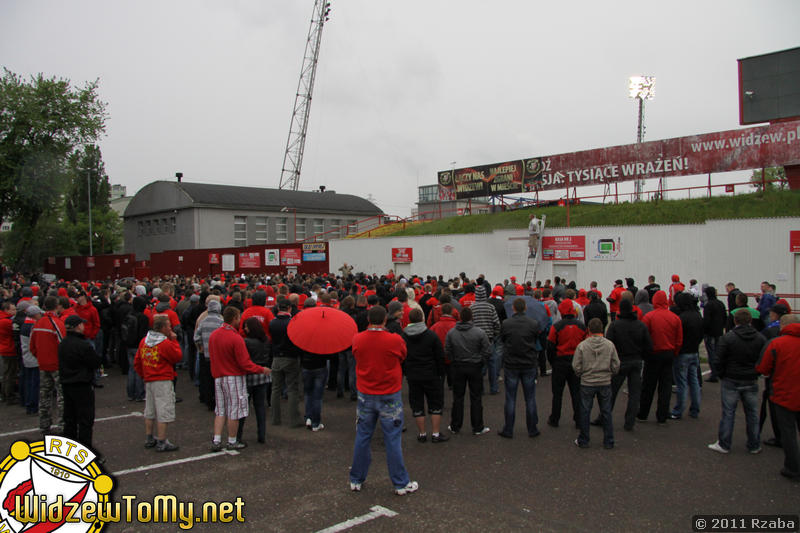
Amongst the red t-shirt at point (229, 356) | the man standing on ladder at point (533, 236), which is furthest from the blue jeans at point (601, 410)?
the man standing on ladder at point (533, 236)

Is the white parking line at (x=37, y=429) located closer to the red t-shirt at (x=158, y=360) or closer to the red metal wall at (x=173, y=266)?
the red t-shirt at (x=158, y=360)

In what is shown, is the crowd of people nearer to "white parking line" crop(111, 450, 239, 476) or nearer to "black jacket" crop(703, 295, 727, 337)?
"white parking line" crop(111, 450, 239, 476)

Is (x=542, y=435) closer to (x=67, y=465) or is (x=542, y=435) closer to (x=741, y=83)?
(x=67, y=465)

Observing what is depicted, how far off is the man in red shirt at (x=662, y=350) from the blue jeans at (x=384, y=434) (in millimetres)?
4167

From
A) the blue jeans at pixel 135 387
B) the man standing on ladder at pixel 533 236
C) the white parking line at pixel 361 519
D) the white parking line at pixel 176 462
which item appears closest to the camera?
the white parking line at pixel 361 519

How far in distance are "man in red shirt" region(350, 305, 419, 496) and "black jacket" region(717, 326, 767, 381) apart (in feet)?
13.2

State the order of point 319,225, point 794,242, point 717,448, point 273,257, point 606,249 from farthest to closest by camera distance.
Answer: point 319,225, point 273,257, point 606,249, point 794,242, point 717,448

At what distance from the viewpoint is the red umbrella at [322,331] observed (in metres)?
6.20

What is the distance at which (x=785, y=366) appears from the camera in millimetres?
5348

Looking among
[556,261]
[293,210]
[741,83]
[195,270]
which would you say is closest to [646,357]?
[556,261]

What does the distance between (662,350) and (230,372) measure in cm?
592

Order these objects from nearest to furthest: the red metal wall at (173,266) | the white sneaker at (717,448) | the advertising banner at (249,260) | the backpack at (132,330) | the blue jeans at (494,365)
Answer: the white sneaker at (717,448) < the blue jeans at (494,365) < the backpack at (132,330) < the red metal wall at (173,266) < the advertising banner at (249,260)

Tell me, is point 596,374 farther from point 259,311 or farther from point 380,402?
point 259,311

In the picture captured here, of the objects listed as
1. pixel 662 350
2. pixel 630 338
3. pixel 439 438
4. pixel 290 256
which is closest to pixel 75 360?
pixel 439 438
